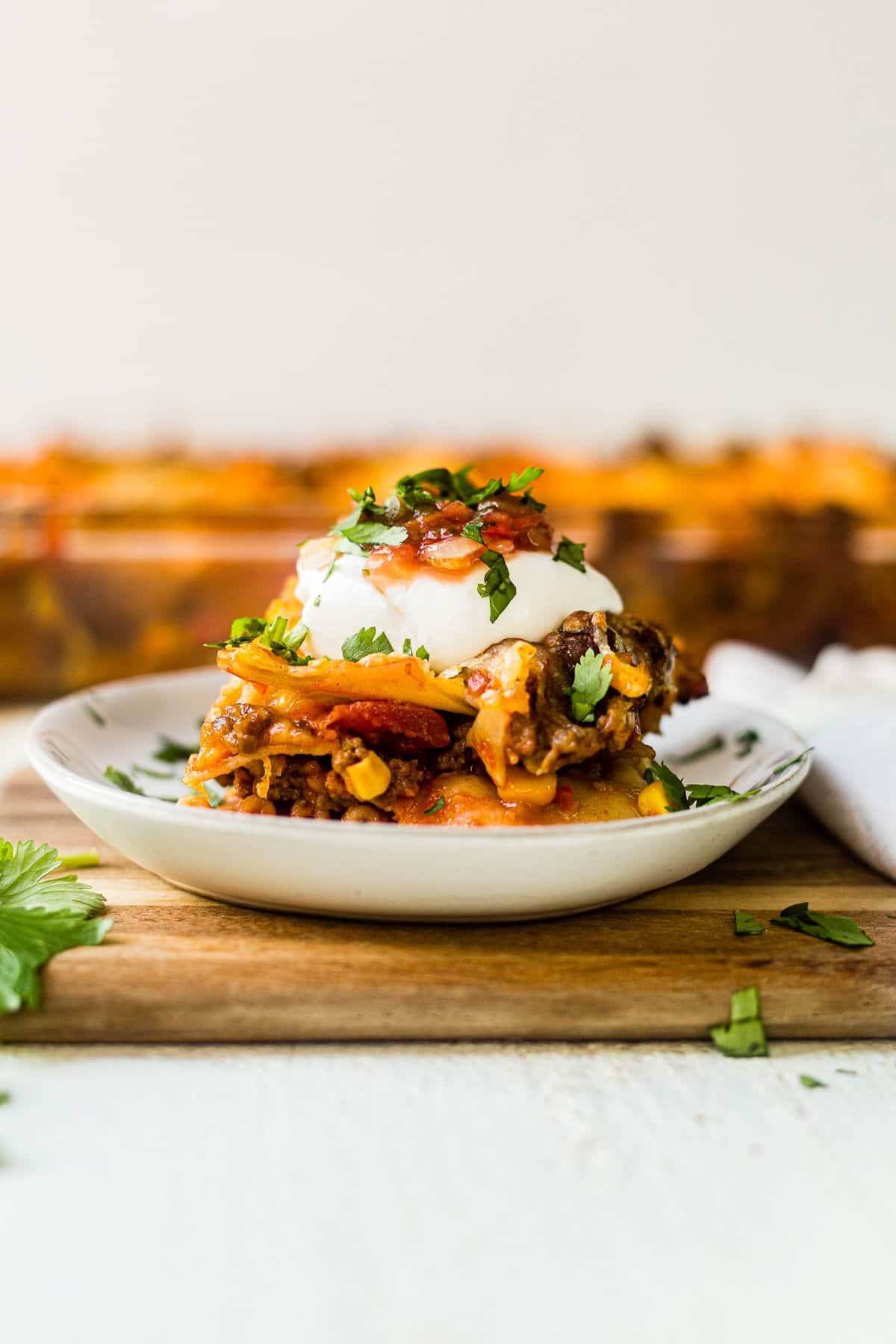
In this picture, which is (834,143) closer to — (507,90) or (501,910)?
(507,90)

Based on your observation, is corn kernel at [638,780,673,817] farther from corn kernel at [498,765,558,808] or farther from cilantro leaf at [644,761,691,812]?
corn kernel at [498,765,558,808]

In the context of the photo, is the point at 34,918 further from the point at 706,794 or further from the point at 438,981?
the point at 706,794

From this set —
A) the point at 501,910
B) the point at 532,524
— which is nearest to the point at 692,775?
the point at 532,524

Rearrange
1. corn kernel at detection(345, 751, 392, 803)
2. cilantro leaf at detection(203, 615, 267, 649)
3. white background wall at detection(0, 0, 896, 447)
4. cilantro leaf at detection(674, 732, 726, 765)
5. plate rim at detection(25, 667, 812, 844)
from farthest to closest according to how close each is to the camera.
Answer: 1. white background wall at detection(0, 0, 896, 447)
2. cilantro leaf at detection(674, 732, 726, 765)
3. cilantro leaf at detection(203, 615, 267, 649)
4. corn kernel at detection(345, 751, 392, 803)
5. plate rim at detection(25, 667, 812, 844)

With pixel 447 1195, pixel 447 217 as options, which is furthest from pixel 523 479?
pixel 447 217

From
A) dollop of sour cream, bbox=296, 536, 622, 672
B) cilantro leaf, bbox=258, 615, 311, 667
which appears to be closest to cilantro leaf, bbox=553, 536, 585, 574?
dollop of sour cream, bbox=296, 536, 622, 672

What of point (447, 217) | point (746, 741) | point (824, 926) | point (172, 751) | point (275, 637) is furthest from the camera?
point (447, 217)

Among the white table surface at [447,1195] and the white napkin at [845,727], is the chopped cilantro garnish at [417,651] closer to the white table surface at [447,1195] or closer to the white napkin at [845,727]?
the white table surface at [447,1195]

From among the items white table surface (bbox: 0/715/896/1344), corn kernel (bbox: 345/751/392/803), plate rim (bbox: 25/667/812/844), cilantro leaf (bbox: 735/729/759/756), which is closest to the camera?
white table surface (bbox: 0/715/896/1344)
